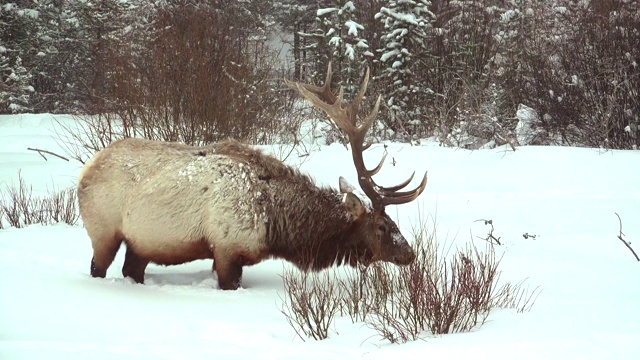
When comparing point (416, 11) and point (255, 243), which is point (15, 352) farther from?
point (416, 11)

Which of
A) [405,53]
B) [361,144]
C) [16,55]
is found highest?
[16,55]

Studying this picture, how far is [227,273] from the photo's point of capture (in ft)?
16.6

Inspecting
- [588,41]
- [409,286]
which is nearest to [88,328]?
[409,286]

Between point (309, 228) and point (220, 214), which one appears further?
point (309, 228)

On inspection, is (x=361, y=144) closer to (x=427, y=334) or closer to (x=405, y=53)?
(x=427, y=334)

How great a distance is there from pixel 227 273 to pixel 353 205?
110 centimetres

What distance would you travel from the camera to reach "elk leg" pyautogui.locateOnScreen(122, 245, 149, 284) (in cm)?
530

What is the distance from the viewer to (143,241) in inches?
203

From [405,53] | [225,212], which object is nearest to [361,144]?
[225,212]

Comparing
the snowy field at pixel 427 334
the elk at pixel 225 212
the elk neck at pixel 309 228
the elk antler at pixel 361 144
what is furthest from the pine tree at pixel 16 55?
the elk neck at pixel 309 228

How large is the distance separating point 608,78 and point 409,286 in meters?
9.80

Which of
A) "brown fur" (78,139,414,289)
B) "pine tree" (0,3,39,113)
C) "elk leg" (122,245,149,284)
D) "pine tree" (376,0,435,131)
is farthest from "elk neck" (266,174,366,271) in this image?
"pine tree" (0,3,39,113)

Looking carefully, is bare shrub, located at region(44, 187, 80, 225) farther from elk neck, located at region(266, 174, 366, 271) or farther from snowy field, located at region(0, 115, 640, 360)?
elk neck, located at region(266, 174, 366, 271)

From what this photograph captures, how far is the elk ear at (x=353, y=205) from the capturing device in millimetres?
5285
